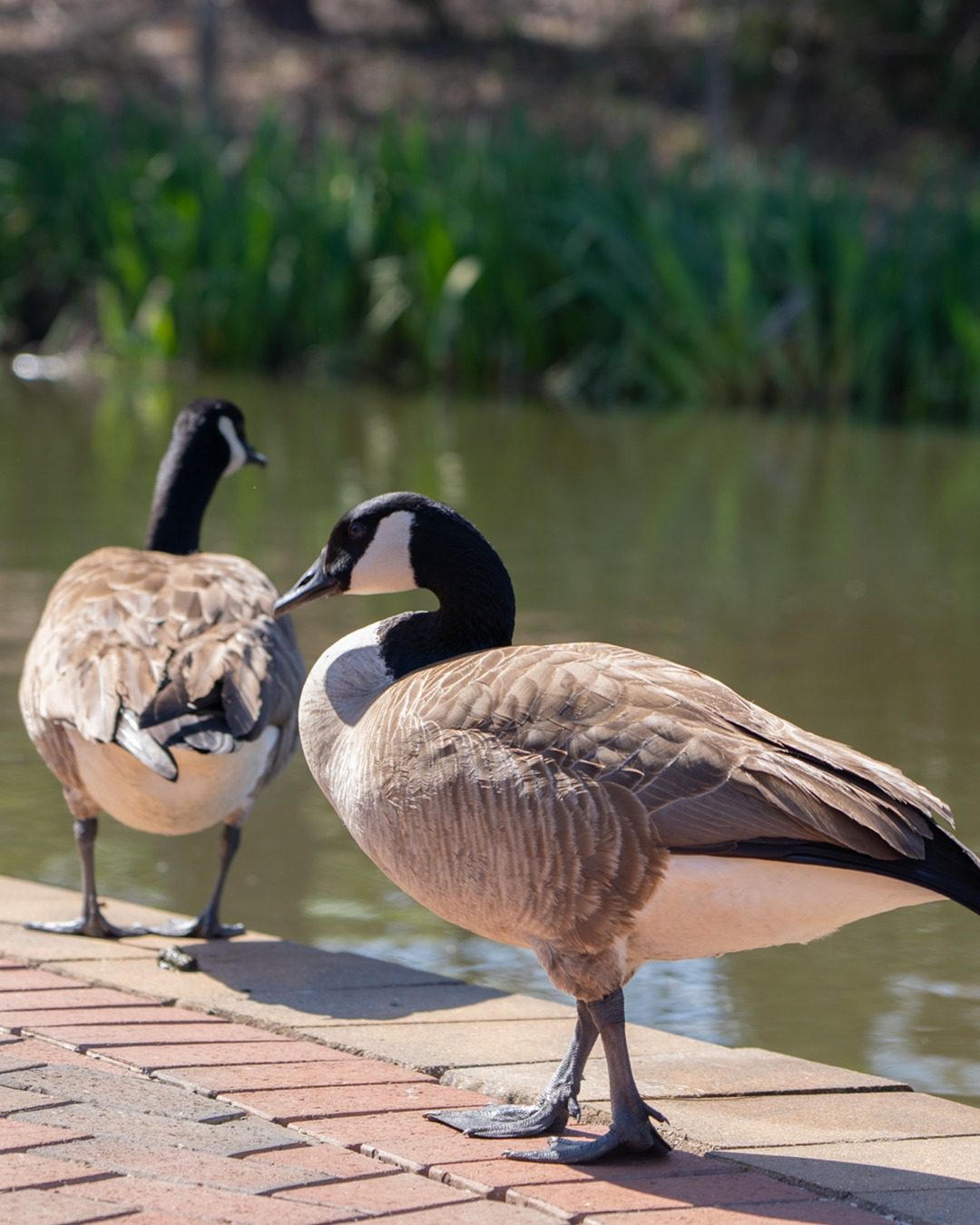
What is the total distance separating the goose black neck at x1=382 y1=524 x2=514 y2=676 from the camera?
3.10m

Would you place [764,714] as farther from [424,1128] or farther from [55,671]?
[55,671]

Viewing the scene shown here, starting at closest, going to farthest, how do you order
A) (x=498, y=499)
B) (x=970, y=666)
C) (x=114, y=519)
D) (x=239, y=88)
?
(x=970, y=666)
(x=114, y=519)
(x=498, y=499)
(x=239, y=88)

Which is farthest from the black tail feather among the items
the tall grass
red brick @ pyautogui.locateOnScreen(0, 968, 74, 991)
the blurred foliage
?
the blurred foliage

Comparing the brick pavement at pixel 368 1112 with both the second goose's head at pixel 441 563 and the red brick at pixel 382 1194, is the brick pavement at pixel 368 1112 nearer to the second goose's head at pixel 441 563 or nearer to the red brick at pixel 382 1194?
the red brick at pixel 382 1194

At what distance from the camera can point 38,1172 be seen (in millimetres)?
2178

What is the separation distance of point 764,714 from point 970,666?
3.95 m

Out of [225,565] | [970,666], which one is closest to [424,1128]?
[225,565]

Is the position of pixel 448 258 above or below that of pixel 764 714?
above

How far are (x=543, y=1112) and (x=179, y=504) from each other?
2583 millimetres

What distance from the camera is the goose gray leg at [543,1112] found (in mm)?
2617

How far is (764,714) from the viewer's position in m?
2.78

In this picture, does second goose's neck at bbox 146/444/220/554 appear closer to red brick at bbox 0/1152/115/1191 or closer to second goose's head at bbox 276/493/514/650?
second goose's head at bbox 276/493/514/650

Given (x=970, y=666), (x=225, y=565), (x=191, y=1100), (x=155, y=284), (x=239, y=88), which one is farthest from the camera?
(x=239, y=88)

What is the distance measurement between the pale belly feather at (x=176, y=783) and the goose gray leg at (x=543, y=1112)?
1.12m
